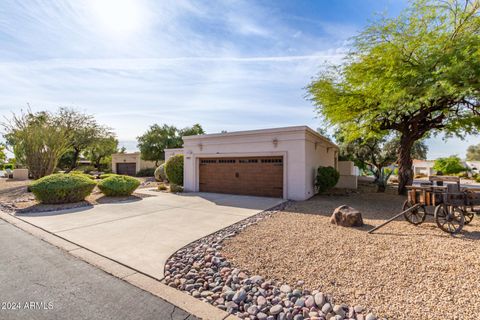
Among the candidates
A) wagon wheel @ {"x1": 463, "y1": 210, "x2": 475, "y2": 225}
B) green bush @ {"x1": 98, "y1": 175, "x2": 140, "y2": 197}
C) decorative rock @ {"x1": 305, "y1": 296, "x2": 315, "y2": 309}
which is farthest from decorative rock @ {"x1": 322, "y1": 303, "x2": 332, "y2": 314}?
green bush @ {"x1": 98, "y1": 175, "x2": 140, "y2": 197}

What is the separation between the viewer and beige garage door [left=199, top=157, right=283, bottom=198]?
10648 millimetres

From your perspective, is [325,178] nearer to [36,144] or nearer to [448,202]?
[448,202]

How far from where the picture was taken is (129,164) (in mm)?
28516

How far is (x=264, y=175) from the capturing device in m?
10.9

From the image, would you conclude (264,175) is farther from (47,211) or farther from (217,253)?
(47,211)

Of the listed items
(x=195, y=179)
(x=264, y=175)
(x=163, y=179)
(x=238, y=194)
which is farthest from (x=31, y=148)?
(x=264, y=175)

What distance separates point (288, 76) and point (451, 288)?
31.4 feet

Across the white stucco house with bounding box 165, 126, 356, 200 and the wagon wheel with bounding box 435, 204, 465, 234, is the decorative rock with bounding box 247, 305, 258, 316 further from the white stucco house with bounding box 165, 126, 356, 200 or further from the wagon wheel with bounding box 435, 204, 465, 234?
the white stucco house with bounding box 165, 126, 356, 200

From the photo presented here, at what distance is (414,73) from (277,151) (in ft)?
19.1

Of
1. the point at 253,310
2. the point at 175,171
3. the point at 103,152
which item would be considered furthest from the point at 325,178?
the point at 103,152

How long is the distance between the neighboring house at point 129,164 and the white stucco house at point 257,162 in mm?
17522

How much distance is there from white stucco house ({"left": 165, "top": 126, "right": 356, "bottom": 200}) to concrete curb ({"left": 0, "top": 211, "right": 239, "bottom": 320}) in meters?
7.73

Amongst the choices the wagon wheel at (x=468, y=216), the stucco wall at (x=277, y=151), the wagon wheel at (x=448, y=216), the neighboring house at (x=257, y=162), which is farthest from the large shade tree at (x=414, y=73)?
the wagon wheel at (x=448, y=216)

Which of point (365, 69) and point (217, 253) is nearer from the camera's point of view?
point (217, 253)
